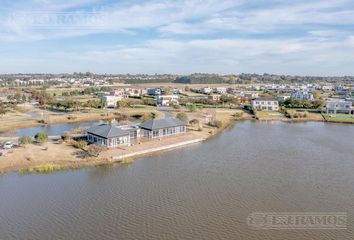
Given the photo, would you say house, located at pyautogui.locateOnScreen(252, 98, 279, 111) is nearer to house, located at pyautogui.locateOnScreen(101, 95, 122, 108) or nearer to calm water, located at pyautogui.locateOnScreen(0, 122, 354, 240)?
house, located at pyautogui.locateOnScreen(101, 95, 122, 108)

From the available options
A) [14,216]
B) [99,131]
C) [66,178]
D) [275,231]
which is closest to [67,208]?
[14,216]

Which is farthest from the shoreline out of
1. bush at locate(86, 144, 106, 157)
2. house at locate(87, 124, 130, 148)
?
house at locate(87, 124, 130, 148)

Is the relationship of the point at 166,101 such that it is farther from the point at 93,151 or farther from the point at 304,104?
the point at 93,151

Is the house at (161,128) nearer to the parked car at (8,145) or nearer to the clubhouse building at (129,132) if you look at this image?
the clubhouse building at (129,132)

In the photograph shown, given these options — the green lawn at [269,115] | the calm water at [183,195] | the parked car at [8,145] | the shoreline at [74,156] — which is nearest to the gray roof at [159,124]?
the shoreline at [74,156]

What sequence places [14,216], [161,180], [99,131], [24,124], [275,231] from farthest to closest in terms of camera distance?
1. [24,124]
2. [99,131]
3. [161,180]
4. [14,216]
5. [275,231]

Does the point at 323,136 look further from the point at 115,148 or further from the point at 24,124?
the point at 24,124
